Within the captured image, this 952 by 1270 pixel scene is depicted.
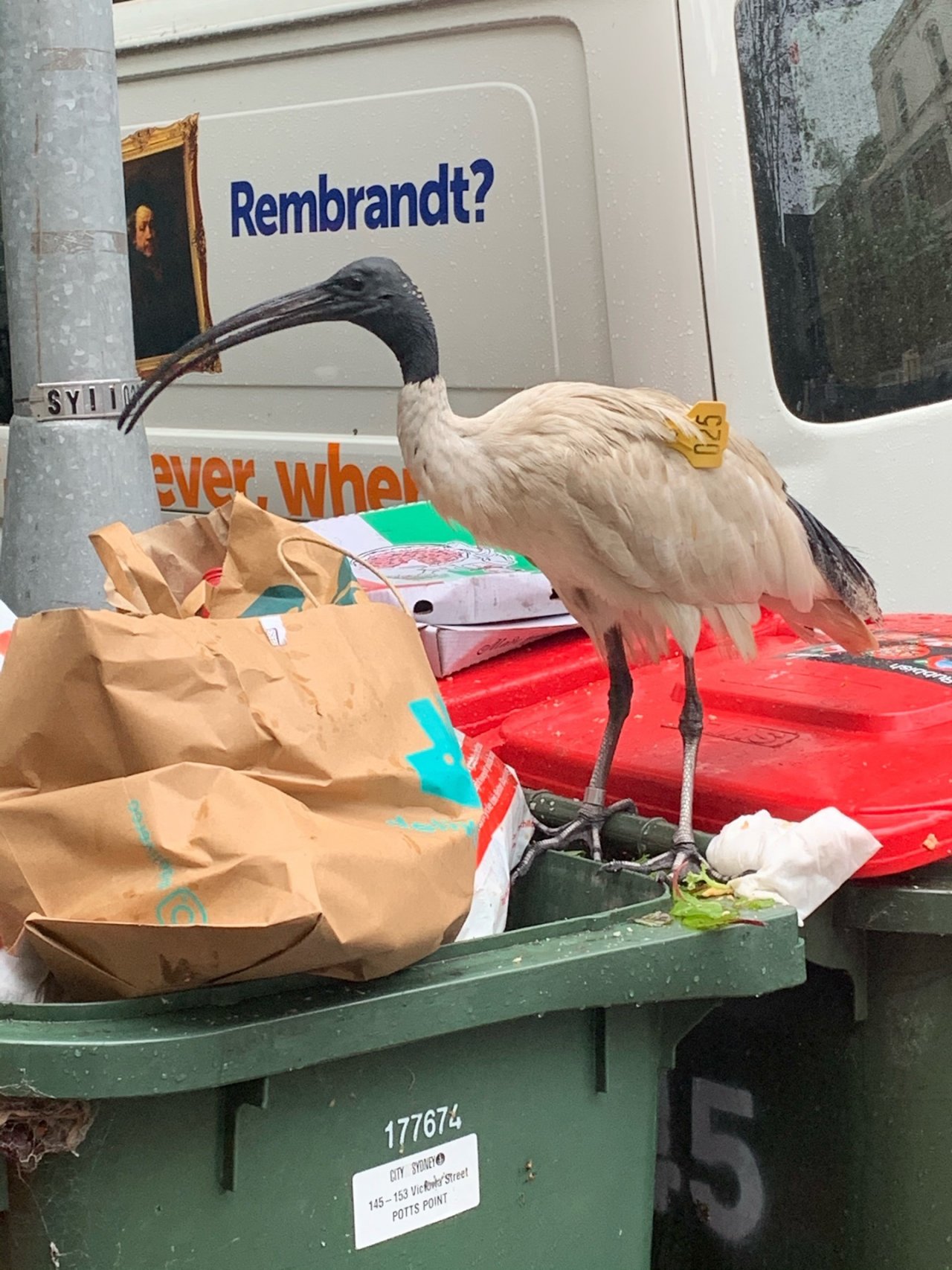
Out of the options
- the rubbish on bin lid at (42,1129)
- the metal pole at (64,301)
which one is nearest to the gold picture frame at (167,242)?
the metal pole at (64,301)

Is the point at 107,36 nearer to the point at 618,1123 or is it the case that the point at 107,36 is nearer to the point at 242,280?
the point at 242,280

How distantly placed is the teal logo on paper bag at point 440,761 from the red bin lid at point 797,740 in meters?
→ 0.61

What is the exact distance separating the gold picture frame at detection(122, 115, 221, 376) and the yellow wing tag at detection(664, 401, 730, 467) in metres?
2.21

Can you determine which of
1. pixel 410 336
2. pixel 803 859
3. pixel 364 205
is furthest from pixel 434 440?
pixel 364 205

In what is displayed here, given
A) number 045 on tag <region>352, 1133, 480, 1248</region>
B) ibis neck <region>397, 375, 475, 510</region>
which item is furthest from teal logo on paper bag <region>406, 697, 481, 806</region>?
ibis neck <region>397, 375, 475, 510</region>

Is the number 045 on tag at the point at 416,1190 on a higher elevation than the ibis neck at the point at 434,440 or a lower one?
lower

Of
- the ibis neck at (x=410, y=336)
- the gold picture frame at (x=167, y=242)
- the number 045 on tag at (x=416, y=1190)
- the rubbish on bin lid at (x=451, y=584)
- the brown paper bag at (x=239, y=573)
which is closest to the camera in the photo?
the number 045 on tag at (x=416, y=1190)

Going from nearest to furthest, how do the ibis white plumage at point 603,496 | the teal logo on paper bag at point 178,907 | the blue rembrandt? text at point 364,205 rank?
the teal logo on paper bag at point 178,907
the ibis white plumage at point 603,496
the blue rembrandt? text at point 364,205

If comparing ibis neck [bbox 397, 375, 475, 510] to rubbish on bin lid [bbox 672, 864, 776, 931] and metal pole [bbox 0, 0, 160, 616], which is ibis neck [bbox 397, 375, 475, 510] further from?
rubbish on bin lid [bbox 672, 864, 776, 931]

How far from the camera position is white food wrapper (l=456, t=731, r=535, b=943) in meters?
2.30

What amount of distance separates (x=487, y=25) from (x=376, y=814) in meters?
2.47

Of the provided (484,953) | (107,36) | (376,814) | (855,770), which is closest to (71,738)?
(376,814)

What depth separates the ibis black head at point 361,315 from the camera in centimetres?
285

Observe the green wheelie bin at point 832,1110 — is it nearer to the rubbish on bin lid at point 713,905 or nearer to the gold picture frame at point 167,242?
the rubbish on bin lid at point 713,905
